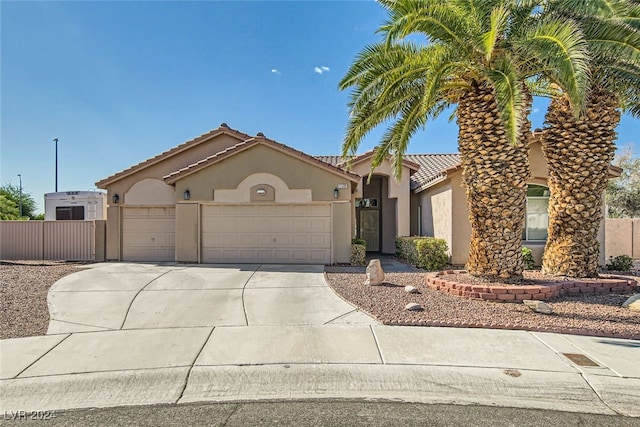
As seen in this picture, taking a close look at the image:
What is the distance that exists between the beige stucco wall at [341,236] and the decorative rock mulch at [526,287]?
13.9ft

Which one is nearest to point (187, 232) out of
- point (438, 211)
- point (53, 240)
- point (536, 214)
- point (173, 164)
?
point (173, 164)

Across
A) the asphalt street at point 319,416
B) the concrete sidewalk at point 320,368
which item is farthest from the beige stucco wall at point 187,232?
the asphalt street at point 319,416

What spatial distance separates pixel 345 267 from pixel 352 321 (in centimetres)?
618

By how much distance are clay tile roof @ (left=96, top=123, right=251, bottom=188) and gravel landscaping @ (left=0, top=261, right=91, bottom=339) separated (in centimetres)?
386

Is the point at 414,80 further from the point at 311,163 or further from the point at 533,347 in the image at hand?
the point at 533,347

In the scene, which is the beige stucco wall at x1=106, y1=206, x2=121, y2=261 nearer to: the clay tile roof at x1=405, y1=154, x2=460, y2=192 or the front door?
the front door

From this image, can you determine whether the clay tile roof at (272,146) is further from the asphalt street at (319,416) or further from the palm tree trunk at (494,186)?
the asphalt street at (319,416)

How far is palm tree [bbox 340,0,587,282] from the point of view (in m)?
7.26

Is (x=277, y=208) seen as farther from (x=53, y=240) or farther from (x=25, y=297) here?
(x=53, y=240)

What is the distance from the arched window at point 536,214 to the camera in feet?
45.7

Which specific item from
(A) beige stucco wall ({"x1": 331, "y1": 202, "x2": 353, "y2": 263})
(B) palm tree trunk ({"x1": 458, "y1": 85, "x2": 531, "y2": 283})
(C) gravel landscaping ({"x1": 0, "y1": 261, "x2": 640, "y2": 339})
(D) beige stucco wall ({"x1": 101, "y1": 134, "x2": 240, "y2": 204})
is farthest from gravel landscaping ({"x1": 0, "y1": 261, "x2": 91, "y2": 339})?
(B) palm tree trunk ({"x1": 458, "y1": 85, "x2": 531, "y2": 283})

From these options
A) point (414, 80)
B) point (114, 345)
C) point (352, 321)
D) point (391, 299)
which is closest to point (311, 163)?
point (414, 80)

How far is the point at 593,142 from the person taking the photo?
380 inches

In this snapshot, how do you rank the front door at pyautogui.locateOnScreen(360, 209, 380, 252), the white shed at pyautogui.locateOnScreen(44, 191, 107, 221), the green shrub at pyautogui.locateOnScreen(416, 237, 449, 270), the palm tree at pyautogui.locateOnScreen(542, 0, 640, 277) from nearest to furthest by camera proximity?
1. the palm tree at pyautogui.locateOnScreen(542, 0, 640, 277)
2. the green shrub at pyautogui.locateOnScreen(416, 237, 449, 270)
3. the front door at pyautogui.locateOnScreen(360, 209, 380, 252)
4. the white shed at pyautogui.locateOnScreen(44, 191, 107, 221)
